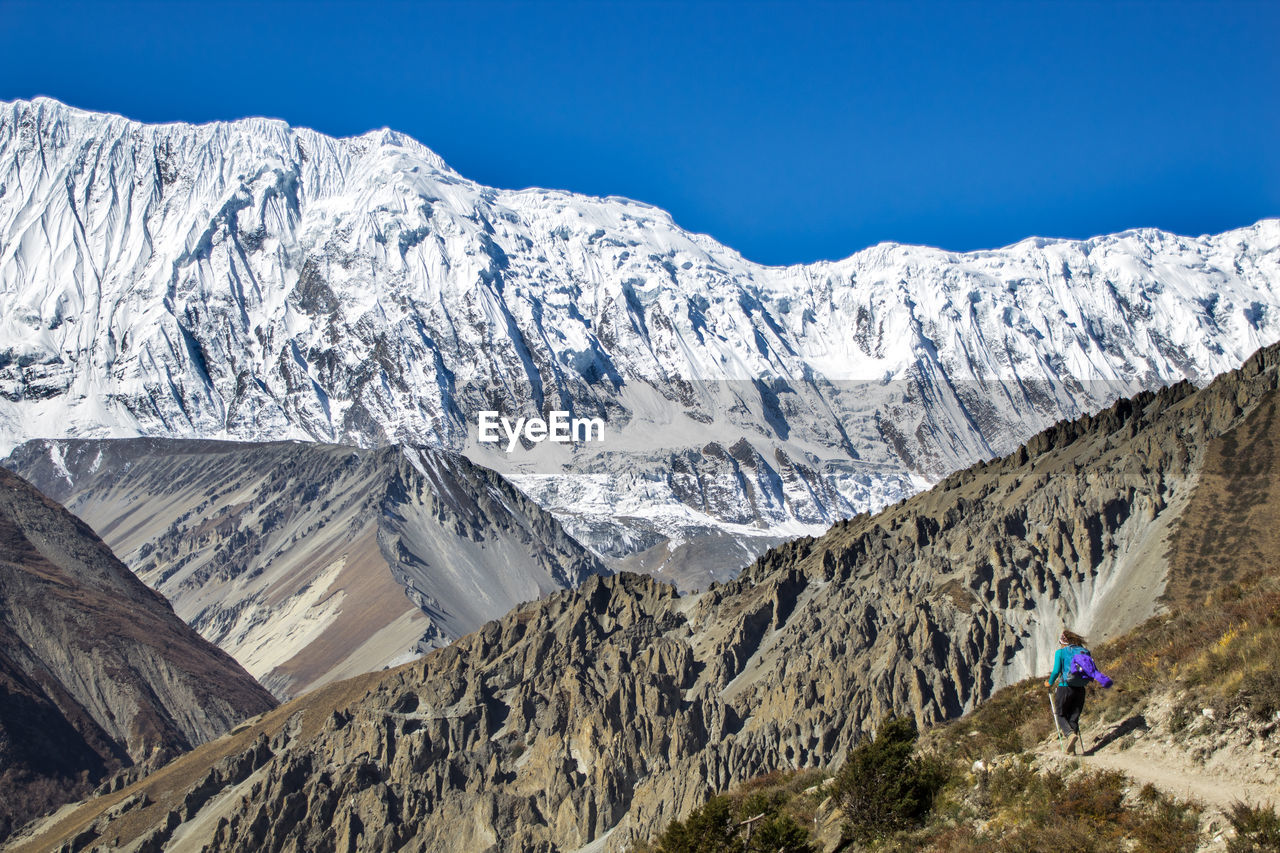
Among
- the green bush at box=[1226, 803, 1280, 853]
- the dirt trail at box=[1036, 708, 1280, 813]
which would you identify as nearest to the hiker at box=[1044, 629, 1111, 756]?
the dirt trail at box=[1036, 708, 1280, 813]

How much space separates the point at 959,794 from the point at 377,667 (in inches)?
5542

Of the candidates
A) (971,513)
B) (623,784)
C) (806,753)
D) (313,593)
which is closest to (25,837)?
(623,784)

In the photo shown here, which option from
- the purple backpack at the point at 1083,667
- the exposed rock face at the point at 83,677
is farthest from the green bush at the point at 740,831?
the exposed rock face at the point at 83,677

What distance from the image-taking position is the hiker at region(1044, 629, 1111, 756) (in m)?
18.8

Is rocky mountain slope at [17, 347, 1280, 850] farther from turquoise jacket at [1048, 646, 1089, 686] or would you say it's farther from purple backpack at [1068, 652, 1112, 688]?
purple backpack at [1068, 652, 1112, 688]

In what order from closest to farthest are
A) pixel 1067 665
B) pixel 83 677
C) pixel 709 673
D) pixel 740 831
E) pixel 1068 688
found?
pixel 1067 665
pixel 1068 688
pixel 740 831
pixel 709 673
pixel 83 677

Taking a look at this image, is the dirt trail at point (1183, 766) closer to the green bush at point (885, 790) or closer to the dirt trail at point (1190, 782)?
the dirt trail at point (1190, 782)

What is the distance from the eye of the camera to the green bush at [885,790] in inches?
854

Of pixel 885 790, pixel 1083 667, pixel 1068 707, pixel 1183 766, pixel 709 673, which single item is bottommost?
pixel 709 673

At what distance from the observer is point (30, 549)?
516ft

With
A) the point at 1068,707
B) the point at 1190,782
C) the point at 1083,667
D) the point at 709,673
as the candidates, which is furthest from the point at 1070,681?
the point at 709,673

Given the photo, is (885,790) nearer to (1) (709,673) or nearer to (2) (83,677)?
(1) (709,673)

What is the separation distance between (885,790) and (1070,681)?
438 cm

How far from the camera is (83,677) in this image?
13462cm
